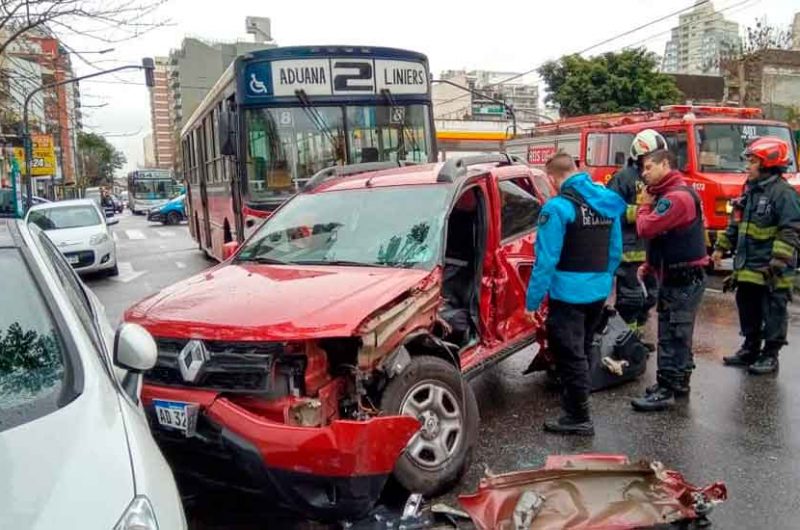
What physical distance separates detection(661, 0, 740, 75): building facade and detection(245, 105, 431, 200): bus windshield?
80.5 feet

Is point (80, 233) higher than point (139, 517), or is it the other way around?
point (80, 233)

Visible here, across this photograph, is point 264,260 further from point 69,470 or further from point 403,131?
point 403,131

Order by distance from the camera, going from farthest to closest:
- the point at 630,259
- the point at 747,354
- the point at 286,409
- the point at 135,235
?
the point at 135,235, the point at 630,259, the point at 747,354, the point at 286,409

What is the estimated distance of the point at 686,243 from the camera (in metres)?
5.05

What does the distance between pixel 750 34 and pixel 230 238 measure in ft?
83.2

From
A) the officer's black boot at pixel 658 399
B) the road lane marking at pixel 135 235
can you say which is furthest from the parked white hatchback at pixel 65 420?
the road lane marking at pixel 135 235

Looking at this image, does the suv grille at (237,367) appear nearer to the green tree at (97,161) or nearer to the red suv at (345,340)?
the red suv at (345,340)

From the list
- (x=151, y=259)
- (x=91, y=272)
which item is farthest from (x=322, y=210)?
(x=151, y=259)

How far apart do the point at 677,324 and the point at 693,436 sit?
2.69ft

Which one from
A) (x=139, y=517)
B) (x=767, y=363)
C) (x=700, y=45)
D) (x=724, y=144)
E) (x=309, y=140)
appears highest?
(x=700, y=45)

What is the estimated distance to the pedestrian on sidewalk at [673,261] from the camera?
4977 mm

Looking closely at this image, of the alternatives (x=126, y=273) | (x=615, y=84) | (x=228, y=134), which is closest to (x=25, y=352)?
(x=228, y=134)

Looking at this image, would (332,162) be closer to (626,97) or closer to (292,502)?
(292,502)

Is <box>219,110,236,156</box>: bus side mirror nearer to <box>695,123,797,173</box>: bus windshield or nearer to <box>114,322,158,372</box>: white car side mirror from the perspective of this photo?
<box>114,322,158,372</box>: white car side mirror
